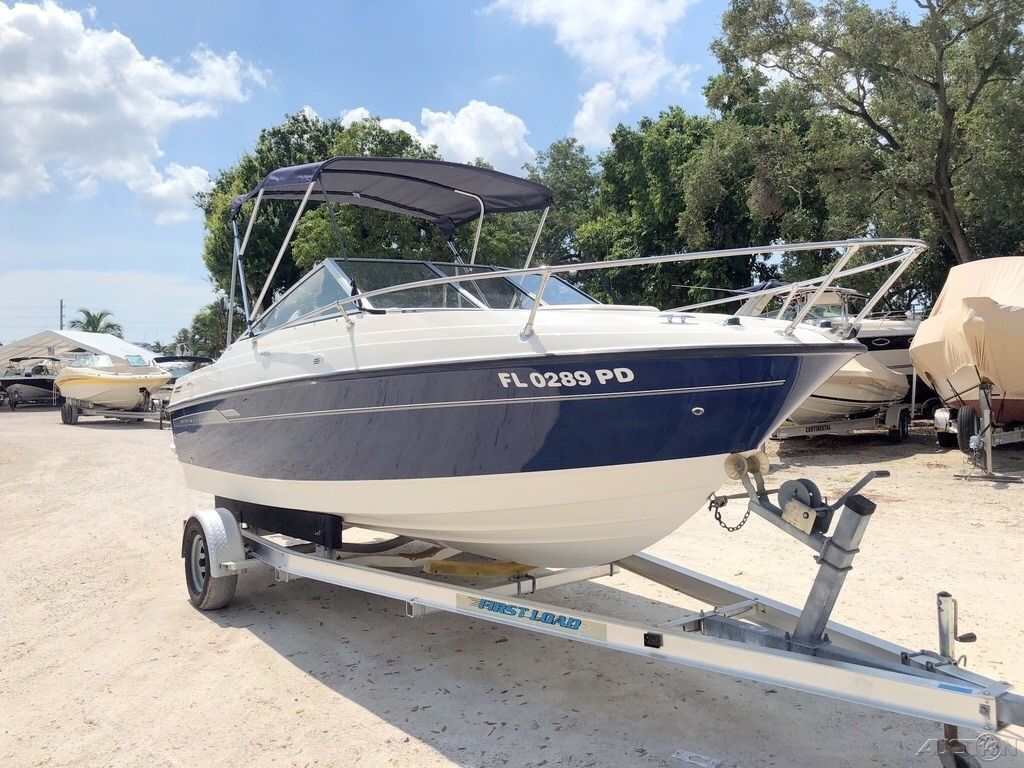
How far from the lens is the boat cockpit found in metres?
4.39

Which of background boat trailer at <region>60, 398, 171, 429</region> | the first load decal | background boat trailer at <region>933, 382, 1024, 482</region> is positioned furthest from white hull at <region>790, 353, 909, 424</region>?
background boat trailer at <region>60, 398, 171, 429</region>

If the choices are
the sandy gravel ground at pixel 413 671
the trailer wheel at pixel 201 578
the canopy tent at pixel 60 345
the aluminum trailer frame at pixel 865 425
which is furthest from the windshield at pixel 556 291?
the canopy tent at pixel 60 345

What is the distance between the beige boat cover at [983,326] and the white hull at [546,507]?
→ 6682mm

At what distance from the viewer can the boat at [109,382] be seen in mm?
18094

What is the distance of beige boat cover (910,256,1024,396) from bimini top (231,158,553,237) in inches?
223

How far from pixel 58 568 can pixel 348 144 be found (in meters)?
18.3

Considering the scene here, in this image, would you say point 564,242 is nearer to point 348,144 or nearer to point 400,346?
point 348,144

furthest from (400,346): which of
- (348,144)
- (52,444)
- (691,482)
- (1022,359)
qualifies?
(348,144)

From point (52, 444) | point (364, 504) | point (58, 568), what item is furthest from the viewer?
point (52, 444)

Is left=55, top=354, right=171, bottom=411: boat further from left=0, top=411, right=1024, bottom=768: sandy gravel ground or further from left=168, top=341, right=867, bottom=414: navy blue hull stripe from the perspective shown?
left=168, top=341, right=867, bottom=414: navy blue hull stripe

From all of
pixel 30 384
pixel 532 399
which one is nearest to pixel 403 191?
pixel 532 399

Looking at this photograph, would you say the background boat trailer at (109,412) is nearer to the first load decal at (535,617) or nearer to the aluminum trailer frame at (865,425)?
the aluminum trailer frame at (865,425)

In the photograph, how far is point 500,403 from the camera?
11.0 feet

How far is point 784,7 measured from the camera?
1486 cm
